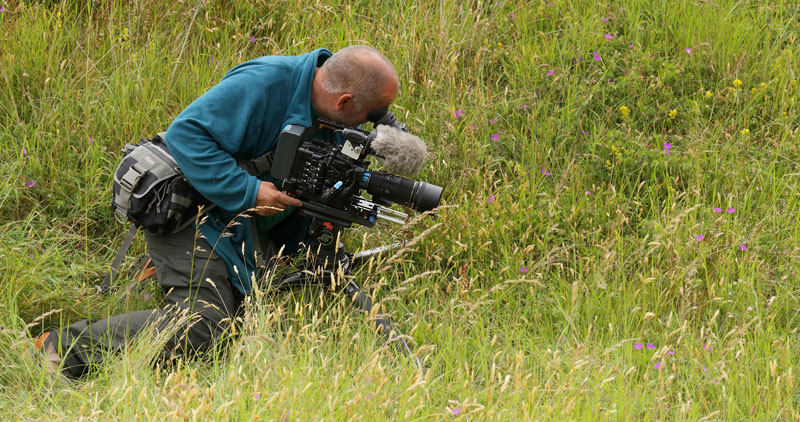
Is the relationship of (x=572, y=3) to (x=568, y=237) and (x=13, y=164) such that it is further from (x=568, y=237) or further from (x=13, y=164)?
(x=13, y=164)

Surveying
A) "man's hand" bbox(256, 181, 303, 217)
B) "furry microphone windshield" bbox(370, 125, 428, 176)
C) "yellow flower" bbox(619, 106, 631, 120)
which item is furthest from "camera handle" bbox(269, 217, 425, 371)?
"yellow flower" bbox(619, 106, 631, 120)

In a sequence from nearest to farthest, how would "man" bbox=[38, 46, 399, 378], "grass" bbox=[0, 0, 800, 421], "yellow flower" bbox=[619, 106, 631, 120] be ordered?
"grass" bbox=[0, 0, 800, 421] → "man" bbox=[38, 46, 399, 378] → "yellow flower" bbox=[619, 106, 631, 120]

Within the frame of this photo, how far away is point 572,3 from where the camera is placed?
4855mm

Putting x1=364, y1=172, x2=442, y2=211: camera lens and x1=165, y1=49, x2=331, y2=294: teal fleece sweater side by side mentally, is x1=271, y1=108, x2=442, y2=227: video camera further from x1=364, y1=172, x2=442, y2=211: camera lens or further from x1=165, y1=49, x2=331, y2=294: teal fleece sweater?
x1=165, y1=49, x2=331, y2=294: teal fleece sweater

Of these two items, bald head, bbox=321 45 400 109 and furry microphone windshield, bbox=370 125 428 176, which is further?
bald head, bbox=321 45 400 109

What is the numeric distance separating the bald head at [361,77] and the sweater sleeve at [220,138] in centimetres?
29

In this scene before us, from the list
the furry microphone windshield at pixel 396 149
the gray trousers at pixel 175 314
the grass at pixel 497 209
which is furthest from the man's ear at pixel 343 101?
the gray trousers at pixel 175 314

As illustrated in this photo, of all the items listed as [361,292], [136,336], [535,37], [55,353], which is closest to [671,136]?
[535,37]

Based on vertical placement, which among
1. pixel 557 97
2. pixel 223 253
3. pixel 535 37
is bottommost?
pixel 223 253

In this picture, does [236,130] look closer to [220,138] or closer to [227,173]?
[220,138]

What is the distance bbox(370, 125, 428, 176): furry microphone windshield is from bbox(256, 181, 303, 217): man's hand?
0.43 meters

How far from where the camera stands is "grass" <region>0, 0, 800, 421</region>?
8.64 ft

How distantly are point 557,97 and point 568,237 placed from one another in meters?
1.12

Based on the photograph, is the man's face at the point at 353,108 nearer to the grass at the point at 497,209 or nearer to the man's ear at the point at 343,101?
the man's ear at the point at 343,101
